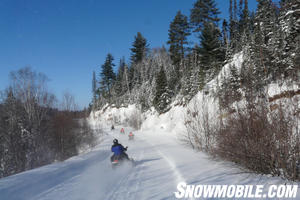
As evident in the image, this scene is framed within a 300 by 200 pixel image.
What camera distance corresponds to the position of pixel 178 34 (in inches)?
1598

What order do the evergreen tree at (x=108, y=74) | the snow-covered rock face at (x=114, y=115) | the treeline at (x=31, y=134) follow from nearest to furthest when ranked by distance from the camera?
the treeline at (x=31, y=134)
the snow-covered rock face at (x=114, y=115)
the evergreen tree at (x=108, y=74)

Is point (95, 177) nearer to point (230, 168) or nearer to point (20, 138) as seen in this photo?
point (230, 168)

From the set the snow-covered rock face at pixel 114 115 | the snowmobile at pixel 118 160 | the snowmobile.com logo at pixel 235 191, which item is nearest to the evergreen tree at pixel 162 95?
the snow-covered rock face at pixel 114 115

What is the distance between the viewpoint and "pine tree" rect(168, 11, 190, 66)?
130ft

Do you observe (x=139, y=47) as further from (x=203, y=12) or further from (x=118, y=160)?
(x=118, y=160)

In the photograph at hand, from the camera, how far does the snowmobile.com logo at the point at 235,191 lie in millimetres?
4352

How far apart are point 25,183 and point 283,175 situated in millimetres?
8287

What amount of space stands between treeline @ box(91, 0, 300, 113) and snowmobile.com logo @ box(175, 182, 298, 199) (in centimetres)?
276

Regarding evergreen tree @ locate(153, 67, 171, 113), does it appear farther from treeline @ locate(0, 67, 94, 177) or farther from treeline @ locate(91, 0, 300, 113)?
treeline @ locate(0, 67, 94, 177)

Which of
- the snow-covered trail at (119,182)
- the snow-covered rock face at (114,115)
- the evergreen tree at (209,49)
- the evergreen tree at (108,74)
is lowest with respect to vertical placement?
the snow-covered trail at (119,182)

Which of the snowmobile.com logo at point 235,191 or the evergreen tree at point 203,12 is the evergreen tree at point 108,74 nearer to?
the evergreen tree at point 203,12

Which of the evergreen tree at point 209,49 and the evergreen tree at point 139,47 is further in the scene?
the evergreen tree at point 139,47

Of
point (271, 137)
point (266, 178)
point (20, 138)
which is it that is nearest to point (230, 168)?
Answer: point (266, 178)

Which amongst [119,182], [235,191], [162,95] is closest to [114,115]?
[162,95]
